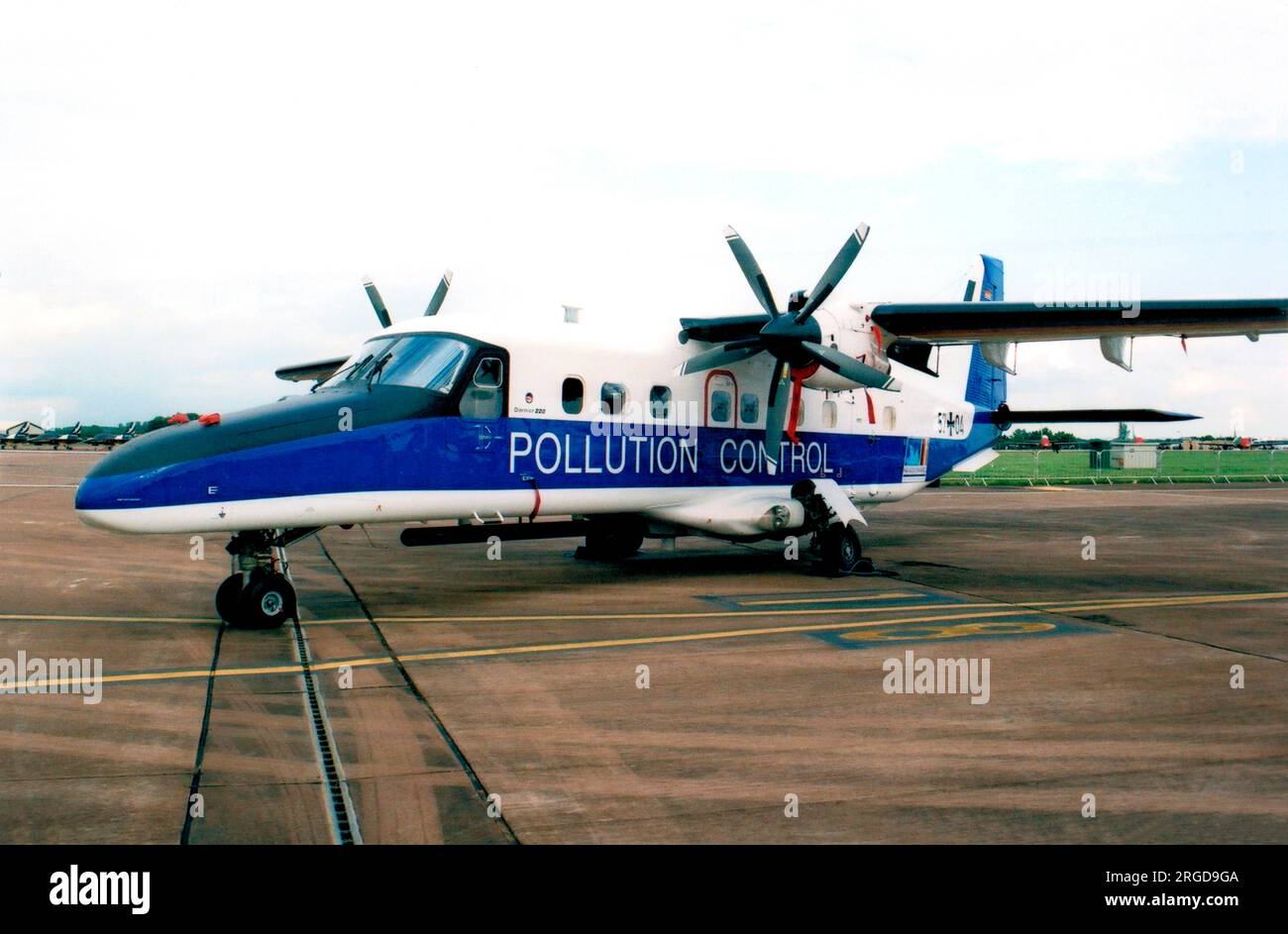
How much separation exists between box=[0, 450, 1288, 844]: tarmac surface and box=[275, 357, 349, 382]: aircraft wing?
5.16 m

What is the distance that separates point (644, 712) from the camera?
7.39m

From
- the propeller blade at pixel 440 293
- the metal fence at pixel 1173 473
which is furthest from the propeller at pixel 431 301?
the metal fence at pixel 1173 473

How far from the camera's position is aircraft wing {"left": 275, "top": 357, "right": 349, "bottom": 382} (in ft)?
62.6

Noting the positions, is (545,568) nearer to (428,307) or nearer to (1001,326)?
(428,307)

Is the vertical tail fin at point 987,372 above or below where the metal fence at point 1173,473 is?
above

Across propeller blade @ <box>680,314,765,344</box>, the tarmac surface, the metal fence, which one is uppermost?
propeller blade @ <box>680,314,765,344</box>

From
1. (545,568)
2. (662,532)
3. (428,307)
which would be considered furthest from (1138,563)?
(428,307)

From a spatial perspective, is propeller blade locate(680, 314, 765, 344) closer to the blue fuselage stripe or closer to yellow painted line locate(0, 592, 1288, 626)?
the blue fuselage stripe

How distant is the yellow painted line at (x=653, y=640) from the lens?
8.46 m

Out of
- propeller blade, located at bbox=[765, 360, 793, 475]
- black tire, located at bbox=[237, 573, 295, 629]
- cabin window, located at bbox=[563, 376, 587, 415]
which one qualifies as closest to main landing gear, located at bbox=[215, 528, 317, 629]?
black tire, located at bbox=[237, 573, 295, 629]

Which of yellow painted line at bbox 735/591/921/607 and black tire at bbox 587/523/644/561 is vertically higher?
black tire at bbox 587/523/644/561

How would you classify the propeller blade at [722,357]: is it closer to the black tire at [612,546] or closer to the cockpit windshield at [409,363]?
the black tire at [612,546]

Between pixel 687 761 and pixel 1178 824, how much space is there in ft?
8.84

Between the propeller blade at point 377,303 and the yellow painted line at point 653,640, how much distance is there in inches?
310
